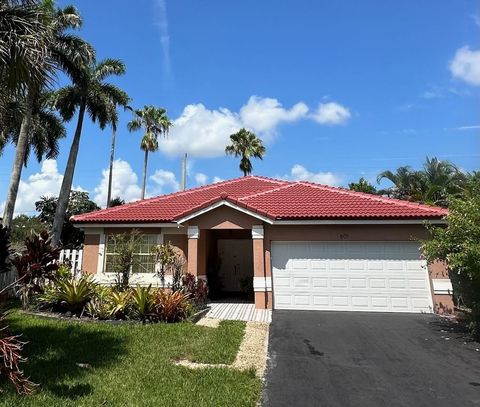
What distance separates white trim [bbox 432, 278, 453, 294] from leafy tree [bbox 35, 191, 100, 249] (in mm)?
22228

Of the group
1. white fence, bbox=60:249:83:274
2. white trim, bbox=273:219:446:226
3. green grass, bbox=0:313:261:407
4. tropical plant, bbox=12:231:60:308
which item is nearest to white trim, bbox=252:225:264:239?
white trim, bbox=273:219:446:226

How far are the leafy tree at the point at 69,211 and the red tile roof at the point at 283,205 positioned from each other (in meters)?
11.3

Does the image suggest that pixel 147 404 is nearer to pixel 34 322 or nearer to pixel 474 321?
pixel 34 322

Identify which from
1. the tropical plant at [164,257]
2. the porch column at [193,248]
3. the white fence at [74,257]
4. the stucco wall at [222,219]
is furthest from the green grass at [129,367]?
the white fence at [74,257]

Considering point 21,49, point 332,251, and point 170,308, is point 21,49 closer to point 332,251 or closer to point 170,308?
point 170,308

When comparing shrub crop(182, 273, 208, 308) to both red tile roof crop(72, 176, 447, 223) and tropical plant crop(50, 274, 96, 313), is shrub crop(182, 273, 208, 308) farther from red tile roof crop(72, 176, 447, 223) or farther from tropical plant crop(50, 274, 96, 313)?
tropical plant crop(50, 274, 96, 313)

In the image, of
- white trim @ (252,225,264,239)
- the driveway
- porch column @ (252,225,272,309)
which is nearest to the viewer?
the driveway

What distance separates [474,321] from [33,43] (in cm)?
1269

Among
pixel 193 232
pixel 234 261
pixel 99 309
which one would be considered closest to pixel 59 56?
pixel 193 232

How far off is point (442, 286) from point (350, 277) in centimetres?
309

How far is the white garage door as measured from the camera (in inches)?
489

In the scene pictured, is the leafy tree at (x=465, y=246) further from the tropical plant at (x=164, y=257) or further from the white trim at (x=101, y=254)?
the white trim at (x=101, y=254)

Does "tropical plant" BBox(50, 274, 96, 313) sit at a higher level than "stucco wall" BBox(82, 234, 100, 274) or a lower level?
lower

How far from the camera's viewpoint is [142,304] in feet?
33.3
